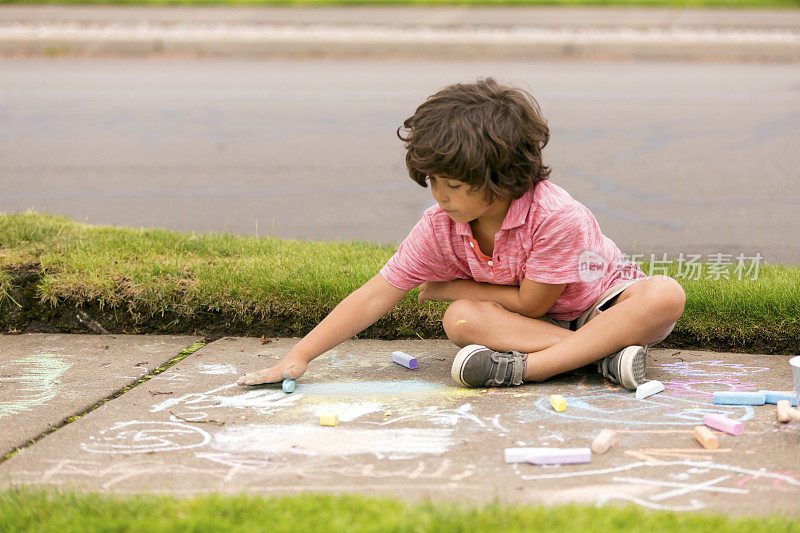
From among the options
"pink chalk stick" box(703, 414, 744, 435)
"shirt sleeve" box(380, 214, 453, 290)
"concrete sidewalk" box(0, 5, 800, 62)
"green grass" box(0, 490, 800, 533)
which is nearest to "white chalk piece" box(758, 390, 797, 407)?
"pink chalk stick" box(703, 414, 744, 435)

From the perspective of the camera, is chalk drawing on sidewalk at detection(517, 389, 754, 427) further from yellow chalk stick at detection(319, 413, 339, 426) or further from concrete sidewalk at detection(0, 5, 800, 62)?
concrete sidewalk at detection(0, 5, 800, 62)

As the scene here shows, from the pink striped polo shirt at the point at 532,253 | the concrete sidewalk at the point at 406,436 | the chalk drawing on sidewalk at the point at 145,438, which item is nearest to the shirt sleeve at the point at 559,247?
the pink striped polo shirt at the point at 532,253

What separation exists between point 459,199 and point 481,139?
0.68 feet

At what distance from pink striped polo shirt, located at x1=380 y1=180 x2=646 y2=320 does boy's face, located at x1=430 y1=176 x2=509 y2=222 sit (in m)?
0.12

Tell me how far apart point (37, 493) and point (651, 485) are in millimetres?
1483

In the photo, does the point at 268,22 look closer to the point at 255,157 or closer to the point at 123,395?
the point at 255,157

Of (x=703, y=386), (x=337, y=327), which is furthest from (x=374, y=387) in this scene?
(x=703, y=386)

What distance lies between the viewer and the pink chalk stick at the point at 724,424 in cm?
259

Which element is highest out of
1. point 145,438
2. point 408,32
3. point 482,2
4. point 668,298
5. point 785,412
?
point 482,2

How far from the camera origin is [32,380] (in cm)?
324

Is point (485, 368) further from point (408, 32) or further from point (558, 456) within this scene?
point (408, 32)

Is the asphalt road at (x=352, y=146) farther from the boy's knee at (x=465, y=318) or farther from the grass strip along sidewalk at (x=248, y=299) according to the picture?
the boy's knee at (x=465, y=318)

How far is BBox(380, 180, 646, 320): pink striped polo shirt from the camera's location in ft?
10.1

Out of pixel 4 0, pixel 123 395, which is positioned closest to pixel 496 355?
pixel 123 395
